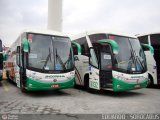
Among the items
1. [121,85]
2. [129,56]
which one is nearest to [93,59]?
[129,56]

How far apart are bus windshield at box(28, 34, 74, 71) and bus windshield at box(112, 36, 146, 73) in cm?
226

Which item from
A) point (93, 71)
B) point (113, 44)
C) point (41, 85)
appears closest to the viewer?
point (113, 44)

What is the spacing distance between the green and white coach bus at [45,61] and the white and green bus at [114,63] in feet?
2.84

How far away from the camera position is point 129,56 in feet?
37.1

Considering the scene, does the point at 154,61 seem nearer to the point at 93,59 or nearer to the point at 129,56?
the point at 129,56

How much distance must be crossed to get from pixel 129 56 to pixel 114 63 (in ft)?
3.13

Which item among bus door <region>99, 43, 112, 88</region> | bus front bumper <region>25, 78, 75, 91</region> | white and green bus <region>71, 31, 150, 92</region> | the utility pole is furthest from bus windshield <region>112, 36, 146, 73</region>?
the utility pole

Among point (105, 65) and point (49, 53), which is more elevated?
point (49, 53)

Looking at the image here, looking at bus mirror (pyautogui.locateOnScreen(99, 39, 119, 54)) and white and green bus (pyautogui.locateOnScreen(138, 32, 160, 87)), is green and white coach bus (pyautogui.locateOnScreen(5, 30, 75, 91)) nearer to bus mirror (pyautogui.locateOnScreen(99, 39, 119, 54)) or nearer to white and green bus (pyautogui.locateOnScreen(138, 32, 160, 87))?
bus mirror (pyautogui.locateOnScreen(99, 39, 119, 54))

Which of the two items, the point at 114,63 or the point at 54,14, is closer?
the point at 114,63

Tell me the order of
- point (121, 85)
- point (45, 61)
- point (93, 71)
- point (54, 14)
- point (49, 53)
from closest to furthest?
point (121, 85)
point (45, 61)
point (49, 53)
point (93, 71)
point (54, 14)

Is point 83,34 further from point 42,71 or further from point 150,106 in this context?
point 150,106

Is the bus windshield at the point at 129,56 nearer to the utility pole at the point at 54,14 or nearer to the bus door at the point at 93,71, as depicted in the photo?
the bus door at the point at 93,71

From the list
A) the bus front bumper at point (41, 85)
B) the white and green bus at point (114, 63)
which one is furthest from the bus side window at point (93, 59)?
the bus front bumper at point (41, 85)
